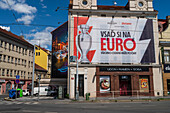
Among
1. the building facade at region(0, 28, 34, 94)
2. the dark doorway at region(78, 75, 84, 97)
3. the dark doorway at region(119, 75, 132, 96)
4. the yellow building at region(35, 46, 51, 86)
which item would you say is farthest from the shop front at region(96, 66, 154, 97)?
the building facade at region(0, 28, 34, 94)

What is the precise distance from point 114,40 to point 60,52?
15045mm

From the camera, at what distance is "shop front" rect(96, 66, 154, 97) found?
84.7 ft

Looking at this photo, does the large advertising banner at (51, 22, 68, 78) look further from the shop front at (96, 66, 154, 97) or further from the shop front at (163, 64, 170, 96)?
the shop front at (163, 64, 170, 96)

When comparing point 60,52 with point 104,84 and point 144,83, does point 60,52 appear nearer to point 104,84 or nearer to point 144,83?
point 104,84


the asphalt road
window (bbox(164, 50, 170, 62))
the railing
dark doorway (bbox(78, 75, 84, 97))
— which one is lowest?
the railing

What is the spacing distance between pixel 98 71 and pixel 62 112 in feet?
50.4

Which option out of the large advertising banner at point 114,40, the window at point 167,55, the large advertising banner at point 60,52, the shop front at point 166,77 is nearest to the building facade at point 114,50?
the large advertising banner at point 114,40

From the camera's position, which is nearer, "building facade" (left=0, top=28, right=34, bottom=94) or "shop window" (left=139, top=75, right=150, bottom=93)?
"shop window" (left=139, top=75, right=150, bottom=93)

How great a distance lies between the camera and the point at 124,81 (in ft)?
88.6

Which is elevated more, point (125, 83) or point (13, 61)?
point (13, 61)

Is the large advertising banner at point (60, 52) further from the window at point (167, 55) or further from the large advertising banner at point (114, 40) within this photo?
the window at point (167, 55)

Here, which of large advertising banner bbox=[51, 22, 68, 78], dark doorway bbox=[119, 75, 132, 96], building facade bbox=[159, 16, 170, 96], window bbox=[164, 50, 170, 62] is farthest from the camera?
large advertising banner bbox=[51, 22, 68, 78]

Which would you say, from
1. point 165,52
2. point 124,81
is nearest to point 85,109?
point 124,81

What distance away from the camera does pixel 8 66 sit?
42.5m
